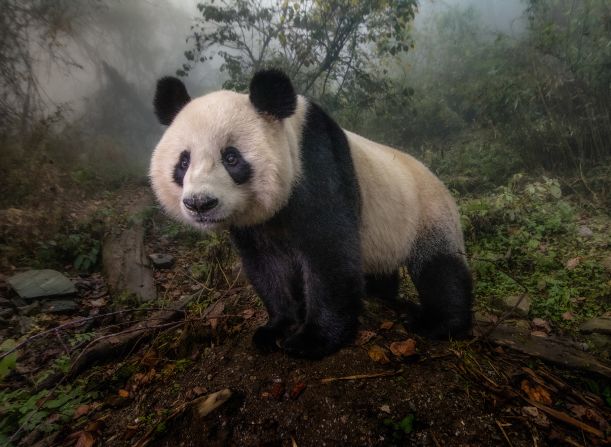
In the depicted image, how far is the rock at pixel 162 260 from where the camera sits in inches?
225

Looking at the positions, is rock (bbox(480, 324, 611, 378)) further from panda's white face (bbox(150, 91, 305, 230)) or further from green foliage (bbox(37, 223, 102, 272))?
green foliage (bbox(37, 223, 102, 272))

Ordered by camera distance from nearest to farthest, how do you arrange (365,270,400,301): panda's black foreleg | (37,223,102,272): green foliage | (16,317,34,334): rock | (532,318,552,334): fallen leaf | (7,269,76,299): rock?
(532,318,552,334): fallen leaf → (365,270,400,301): panda's black foreleg → (16,317,34,334): rock → (7,269,76,299): rock → (37,223,102,272): green foliage

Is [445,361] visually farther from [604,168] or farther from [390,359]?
[604,168]

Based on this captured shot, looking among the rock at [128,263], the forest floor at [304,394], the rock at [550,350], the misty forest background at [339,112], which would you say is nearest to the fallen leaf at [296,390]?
the forest floor at [304,394]

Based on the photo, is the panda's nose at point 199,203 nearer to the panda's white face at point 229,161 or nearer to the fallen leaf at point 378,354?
the panda's white face at point 229,161

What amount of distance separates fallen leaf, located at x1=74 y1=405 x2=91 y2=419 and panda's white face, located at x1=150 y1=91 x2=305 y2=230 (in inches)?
57.3

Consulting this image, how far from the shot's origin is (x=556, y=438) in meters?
1.74

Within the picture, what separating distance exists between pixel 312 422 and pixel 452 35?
17.7m

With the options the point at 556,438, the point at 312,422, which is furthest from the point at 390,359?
the point at 556,438

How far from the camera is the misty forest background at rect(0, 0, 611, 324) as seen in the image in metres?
5.20

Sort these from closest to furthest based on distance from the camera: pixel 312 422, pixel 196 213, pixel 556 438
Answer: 1. pixel 556 438
2. pixel 312 422
3. pixel 196 213

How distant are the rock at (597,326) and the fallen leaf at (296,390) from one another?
2.77 m

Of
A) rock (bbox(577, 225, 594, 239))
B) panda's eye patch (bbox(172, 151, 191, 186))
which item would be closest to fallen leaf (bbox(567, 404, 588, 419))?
panda's eye patch (bbox(172, 151, 191, 186))

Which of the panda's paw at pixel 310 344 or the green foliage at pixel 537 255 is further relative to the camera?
the green foliage at pixel 537 255
